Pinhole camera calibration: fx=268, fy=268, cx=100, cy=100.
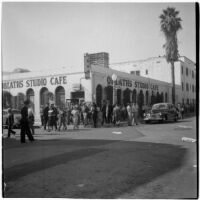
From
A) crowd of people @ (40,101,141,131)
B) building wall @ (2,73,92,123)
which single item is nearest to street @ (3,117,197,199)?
crowd of people @ (40,101,141,131)

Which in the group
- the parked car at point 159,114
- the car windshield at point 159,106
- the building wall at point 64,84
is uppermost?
the building wall at point 64,84

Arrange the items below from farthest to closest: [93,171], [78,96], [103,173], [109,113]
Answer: [78,96] → [109,113] → [93,171] → [103,173]

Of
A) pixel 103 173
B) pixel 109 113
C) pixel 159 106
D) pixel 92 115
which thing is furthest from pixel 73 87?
pixel 103 173

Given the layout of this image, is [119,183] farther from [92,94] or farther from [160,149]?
[92,94]

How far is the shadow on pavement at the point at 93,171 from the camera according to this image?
468cm

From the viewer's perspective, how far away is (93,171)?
18.1 ft

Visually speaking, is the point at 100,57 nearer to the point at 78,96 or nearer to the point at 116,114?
the point at 116,114

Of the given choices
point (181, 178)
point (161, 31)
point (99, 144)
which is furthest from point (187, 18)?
point (99, 144)

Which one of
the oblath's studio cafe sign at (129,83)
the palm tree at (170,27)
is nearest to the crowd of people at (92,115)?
the oblath's studio cafe sign at (129,83)

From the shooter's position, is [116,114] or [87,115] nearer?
[116,114]

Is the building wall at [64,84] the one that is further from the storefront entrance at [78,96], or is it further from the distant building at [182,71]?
the distant building at [182,71]

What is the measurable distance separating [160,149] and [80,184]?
11.6ft

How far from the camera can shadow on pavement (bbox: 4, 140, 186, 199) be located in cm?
468

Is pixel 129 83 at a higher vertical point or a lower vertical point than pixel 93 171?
higher
